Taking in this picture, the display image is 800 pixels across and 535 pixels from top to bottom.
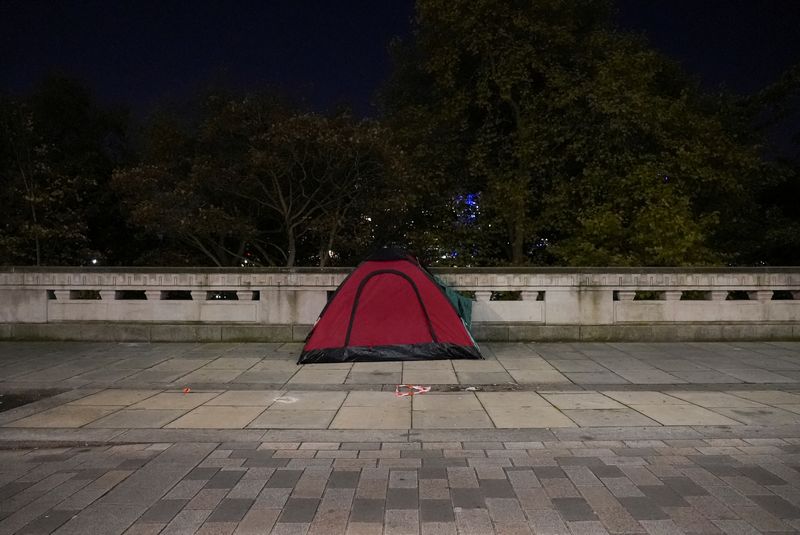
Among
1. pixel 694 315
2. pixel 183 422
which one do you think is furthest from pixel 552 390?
pixel 694 315

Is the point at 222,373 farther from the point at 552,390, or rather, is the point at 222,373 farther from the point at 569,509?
the point at 569,509

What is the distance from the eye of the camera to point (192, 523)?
139 inches

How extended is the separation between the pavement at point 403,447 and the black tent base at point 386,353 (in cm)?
18

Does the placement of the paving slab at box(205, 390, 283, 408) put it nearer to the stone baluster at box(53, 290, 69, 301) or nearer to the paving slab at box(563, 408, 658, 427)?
the paving slab at box(563, 408, 658, 427)

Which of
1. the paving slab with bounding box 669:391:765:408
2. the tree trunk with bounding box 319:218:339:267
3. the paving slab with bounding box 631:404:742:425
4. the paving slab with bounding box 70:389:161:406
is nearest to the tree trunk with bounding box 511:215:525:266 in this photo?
the tree trunk with bounding box 319:218:339:267

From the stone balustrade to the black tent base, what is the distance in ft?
6.01

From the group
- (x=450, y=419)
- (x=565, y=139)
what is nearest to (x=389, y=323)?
(x=450, y=419)

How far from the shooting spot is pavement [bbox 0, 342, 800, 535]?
3.63 metres

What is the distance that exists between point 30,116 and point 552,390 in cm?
1466

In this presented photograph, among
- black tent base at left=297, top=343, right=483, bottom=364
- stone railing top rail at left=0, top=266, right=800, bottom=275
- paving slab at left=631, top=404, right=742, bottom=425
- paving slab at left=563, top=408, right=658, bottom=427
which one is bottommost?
paving slab at left=563, top=408, right=658, bottom=427

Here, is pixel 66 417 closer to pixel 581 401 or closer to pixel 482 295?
pixel 581 401

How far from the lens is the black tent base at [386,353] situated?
28.0ft

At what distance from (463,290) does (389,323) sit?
7.53ft

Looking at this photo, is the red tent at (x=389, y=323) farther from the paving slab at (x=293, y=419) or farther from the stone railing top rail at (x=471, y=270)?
the paving slab at (x=293, y=419)
